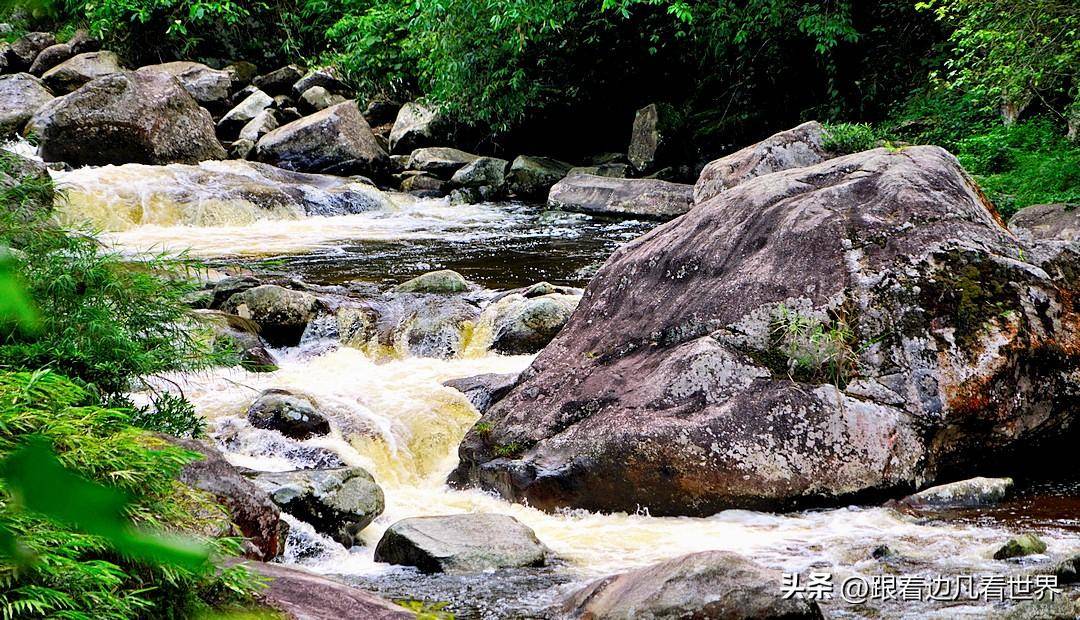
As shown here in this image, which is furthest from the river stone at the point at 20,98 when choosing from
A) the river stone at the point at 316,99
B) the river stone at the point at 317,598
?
the river stone at the point at 317,598

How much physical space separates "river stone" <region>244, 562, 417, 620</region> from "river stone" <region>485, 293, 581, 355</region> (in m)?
5.79

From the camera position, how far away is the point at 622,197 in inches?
674

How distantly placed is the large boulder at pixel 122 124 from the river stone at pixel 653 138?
8299 millimetres

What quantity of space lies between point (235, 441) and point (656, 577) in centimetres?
399

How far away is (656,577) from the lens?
451 centimetres

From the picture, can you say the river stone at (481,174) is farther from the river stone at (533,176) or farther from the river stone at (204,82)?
the river stone at (204,82)

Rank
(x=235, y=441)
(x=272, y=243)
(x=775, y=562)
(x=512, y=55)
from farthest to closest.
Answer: (x=512, y=55), (x=272, y=243), (x=235, y=441), (x=775, y=562)

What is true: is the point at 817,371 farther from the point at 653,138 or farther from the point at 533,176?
the point at 533,176

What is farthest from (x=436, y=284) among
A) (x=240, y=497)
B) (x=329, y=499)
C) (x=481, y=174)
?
(x=481, y=174)

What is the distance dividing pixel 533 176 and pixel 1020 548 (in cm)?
1542

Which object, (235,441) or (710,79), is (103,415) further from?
(710,79)

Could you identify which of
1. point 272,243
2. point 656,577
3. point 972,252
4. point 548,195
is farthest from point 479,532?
point 548,195

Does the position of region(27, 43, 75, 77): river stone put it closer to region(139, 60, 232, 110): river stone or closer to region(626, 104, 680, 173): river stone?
region(139, 60, 232, 110): river stone

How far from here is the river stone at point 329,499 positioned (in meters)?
6.00
